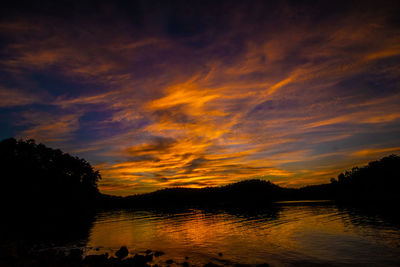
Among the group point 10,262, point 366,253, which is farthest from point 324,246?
point 10,262

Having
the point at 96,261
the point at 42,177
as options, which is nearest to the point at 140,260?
the point at 96,261

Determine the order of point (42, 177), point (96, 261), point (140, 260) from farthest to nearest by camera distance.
A: point (42, 177), point (140, 260), point (96, 261)

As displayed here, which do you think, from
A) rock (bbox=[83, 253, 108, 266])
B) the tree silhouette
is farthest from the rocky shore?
the tree silhouette

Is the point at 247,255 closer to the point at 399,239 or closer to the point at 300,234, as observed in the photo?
the point at 300,234

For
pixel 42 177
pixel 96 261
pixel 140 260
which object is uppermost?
pixel 42 177

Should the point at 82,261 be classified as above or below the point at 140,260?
above

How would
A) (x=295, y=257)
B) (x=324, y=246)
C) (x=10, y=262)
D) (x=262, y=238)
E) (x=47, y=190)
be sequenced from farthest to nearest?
1. (x=47, y=190)
2. (x=262, y=238)
3. (x=324, y=246)
4. (x=295, y=257)
5. (x=10, y=262)

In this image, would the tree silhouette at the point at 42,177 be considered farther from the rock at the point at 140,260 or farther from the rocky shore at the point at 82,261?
the rock at the point at 140,260

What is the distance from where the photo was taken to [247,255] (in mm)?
23516

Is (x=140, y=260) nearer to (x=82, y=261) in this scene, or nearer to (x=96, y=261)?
(x=96, y=261)

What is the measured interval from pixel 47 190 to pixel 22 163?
53.8 ft

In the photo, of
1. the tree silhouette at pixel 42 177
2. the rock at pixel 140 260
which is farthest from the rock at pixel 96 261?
the tree silhouette at pixel 42 177

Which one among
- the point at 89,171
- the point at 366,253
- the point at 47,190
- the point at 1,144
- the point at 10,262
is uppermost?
the point at 1,144

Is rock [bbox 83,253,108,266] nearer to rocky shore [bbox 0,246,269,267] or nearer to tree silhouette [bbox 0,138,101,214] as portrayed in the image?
rocky shore [bbox 0,246,269,267]
